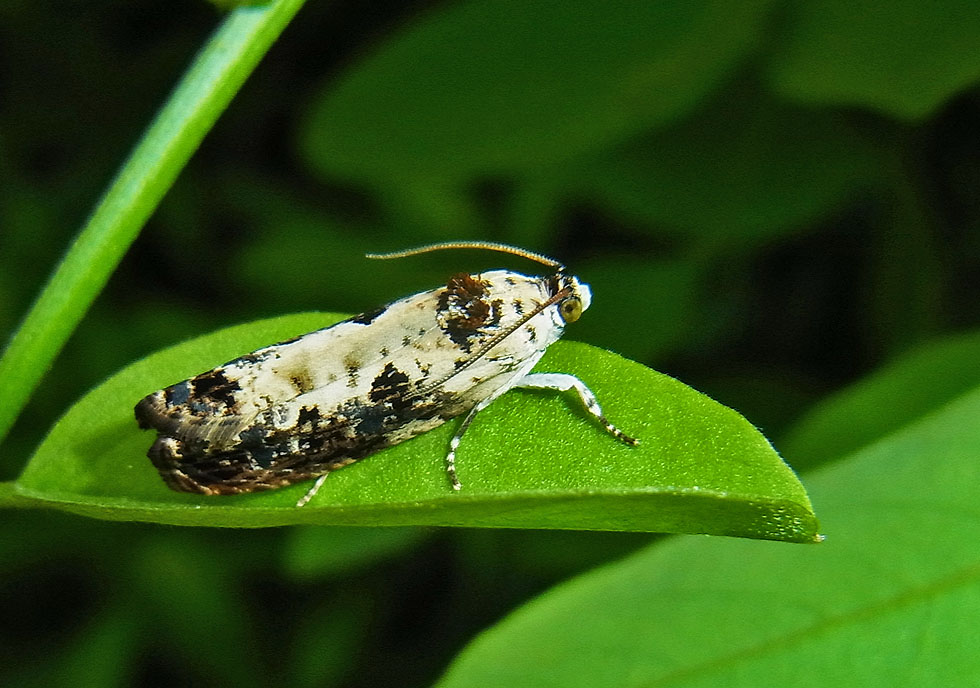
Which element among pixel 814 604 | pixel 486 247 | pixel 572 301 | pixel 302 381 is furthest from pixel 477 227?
pixel 814 604

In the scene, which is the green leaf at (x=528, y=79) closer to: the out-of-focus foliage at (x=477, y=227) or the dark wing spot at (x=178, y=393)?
the out-of-focus foliage at (x=477, y=227)

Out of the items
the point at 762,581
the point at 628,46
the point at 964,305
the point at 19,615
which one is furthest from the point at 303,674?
the point at 964,305

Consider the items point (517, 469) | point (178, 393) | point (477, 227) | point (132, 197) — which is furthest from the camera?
point (477, 227)

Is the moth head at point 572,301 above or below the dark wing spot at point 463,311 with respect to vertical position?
below

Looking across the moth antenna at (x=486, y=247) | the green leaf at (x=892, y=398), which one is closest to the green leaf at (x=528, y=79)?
the moth antenna at (x=486, y=247)

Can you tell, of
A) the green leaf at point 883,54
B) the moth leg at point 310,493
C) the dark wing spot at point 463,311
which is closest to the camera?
the moth leg at point 310,493

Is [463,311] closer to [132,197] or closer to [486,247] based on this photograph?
[486,247]
